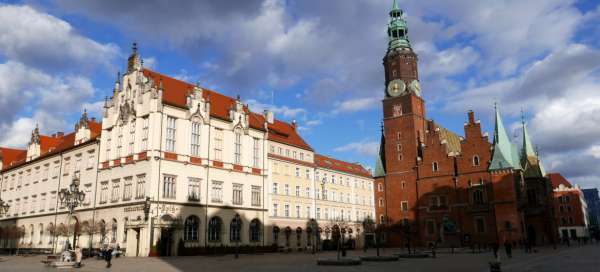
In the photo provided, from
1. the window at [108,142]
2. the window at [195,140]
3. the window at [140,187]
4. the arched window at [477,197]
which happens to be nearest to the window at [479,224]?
the arched window at [477,197]

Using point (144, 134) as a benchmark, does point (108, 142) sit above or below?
above

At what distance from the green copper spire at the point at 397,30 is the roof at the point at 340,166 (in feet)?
76.3

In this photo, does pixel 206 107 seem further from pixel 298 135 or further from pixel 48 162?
pixel 48 162

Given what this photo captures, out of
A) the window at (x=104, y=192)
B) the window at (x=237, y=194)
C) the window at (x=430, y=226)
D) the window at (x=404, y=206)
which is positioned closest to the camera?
the window at (x=104, y=192)

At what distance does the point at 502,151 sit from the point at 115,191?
55161 millimetres

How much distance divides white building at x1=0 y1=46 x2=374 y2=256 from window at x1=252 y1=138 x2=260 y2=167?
0.42ft

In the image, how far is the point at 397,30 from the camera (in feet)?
295

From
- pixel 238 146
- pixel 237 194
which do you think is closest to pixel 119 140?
pixel 238 146

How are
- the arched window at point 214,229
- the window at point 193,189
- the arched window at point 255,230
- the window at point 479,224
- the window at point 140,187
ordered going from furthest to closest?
the window at point 479,224 → the arched window at point 255,230 → the arched window at point 214,229 → the window at point 193,189 → the window at point 140,187

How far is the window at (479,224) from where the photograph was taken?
7256 centimetres

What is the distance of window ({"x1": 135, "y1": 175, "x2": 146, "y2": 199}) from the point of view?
48.2 meters

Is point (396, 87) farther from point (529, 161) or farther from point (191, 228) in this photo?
point (191, 228)

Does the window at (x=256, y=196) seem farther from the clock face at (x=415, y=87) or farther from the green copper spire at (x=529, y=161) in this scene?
the green copper spire at (x=529, y=161)

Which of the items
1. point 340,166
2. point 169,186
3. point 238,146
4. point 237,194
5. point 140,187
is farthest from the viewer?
point 340,166
